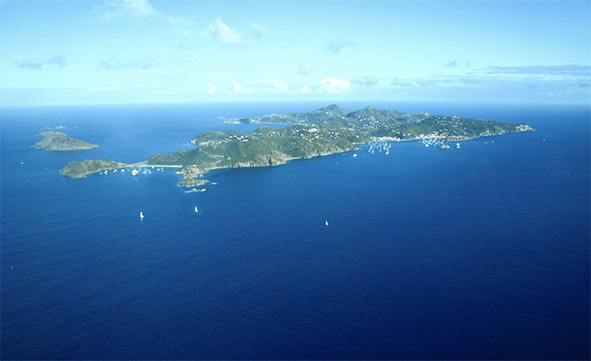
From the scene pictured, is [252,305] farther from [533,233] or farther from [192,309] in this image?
[533,233]

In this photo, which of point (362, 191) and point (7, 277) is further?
point (362, 191)

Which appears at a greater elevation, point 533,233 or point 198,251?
point 533,233

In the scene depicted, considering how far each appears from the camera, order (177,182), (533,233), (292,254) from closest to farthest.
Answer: (292,254), (533,233), (177,182)

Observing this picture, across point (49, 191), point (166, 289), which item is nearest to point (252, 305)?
point (166, 289)

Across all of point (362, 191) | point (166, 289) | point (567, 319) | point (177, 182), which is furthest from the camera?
point (177, 182)

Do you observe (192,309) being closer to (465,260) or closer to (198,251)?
(198,251)

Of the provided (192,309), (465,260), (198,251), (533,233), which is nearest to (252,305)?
(192,309)
